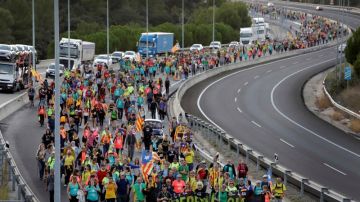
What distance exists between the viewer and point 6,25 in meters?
108

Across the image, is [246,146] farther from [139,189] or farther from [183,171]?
[139,189]

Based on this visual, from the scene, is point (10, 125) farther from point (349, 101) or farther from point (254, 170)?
point (349, 101)

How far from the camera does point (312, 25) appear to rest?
12369 centimetres

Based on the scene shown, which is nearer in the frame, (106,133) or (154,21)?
(106,133)

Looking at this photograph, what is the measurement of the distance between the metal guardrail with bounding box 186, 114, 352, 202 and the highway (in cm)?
230

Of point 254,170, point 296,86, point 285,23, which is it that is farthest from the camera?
point 285,23

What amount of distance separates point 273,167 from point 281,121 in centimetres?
2113

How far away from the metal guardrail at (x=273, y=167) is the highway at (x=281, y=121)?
2300 millimetres

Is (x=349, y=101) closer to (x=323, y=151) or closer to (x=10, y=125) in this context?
(x=323, y=151)

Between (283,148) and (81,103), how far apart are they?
920cm

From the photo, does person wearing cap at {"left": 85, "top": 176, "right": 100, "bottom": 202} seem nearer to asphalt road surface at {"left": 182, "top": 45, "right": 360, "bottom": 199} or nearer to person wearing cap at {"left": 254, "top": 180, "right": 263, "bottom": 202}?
person wearing cap at {"left": 254, "top": 180, "right": 263, "bottom": 202}

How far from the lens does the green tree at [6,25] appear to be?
105 meters

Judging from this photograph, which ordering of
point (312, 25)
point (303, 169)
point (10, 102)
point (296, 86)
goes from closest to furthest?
point (303, 169) < point (10, 102) < point (296, 86) < point (312, 25)

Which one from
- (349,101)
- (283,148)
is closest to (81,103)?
(283,148)
